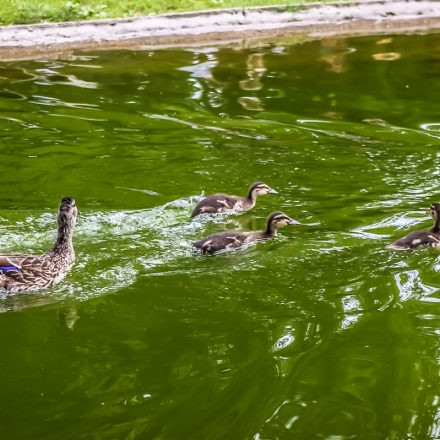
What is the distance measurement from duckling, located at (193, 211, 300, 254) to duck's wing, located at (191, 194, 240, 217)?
566 millimetres

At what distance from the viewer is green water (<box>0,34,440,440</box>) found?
6094 mm

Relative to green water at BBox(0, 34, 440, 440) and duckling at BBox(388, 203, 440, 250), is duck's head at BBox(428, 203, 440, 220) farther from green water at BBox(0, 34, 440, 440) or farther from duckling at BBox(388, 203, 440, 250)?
green water at BBox(0, 34, 440, 440)

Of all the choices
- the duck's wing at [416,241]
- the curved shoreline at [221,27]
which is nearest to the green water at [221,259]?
the duck's wing at [416,241]

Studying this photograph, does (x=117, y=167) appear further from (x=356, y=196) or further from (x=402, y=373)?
(x=402, y=373)

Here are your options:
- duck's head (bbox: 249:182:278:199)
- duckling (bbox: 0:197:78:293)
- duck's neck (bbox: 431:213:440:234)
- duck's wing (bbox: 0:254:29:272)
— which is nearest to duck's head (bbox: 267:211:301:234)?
duck's head (bbox: 249:182:278:199)

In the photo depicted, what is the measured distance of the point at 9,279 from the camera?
25.9 ft

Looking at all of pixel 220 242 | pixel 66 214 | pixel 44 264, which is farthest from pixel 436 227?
pixel 44 264

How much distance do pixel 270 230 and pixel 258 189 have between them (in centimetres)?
94

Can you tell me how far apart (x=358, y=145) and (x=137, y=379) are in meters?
6.12

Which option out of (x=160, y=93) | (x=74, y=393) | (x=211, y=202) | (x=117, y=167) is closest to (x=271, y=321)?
(x=74, y=393)

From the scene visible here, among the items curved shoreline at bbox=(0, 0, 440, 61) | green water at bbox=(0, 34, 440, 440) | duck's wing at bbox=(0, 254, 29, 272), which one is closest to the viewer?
green water at bbox=(0, 34, 440, 440)

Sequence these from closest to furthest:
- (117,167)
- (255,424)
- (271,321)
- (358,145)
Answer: (255,424) → (271,321) → (117,167) → (358,145)

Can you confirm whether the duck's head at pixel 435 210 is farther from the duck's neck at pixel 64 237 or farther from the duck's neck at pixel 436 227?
the duck's neck at pixel 64 237

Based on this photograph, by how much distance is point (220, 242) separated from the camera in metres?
8.74
